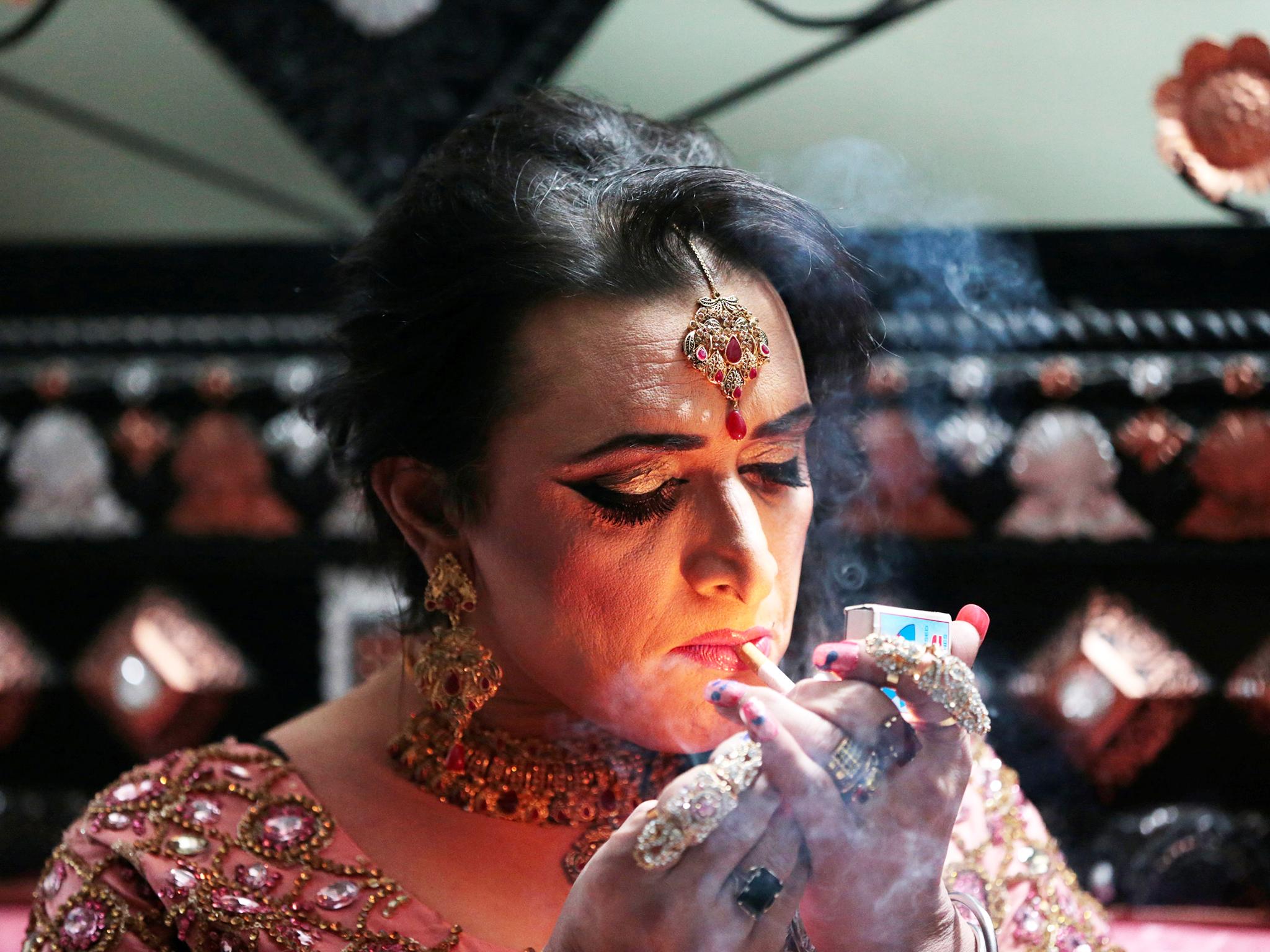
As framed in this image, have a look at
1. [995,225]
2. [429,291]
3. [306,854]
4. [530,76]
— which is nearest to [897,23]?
[995,225]

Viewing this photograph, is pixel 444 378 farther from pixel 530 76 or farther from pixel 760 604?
pixel 530 76

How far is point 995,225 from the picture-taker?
2.28 metres

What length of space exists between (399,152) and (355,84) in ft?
0.48

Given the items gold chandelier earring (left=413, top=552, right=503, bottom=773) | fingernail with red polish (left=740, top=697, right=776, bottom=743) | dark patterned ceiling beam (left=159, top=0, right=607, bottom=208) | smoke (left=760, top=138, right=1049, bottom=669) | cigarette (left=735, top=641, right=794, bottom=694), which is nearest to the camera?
fingernail with red polish (left=740, top=697, right=776, bottom=743)

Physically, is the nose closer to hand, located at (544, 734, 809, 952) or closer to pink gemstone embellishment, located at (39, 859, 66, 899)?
hand, located at (544, 734, 809, 952)

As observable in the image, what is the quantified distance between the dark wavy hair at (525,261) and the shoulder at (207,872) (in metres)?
0.26

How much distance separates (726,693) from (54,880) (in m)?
0.71

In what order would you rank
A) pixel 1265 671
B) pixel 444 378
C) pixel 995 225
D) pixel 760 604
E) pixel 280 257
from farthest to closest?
pixel 280 257 → pixel 995 225 → pixel 1265 671 → pixel 444 378 → pixel 760 604

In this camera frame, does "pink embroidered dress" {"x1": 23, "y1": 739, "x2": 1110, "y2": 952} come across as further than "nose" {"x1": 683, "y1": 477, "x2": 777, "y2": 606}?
Yes

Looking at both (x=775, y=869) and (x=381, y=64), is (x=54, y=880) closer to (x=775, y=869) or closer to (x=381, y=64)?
(x=775, y=869)

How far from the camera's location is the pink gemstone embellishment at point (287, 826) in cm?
126

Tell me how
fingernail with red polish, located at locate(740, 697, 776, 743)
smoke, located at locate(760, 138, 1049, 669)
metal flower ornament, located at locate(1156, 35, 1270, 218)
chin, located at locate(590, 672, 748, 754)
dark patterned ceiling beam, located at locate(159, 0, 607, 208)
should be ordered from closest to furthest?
fingernail with red polish, located at locate(740, 697, 776, 743)
chin, located at locate(590, 672, 748, 754)
smoke, located at locate(760, 138, 1049, 669)
metal flower ornament, located at locate(1156, 35, 1270, 218)
dark patterned ceiling beam, located at locate(159, 0, 607, 208)

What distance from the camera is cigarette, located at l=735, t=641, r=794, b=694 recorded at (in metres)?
1.00

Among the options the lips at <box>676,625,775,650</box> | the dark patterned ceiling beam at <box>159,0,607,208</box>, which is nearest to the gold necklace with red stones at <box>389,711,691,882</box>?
the lips at <box>676,625,775,650</box>
